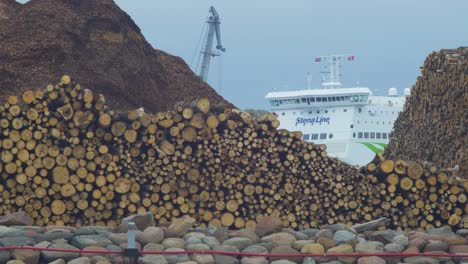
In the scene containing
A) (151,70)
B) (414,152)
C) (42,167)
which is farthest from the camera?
(414,152)

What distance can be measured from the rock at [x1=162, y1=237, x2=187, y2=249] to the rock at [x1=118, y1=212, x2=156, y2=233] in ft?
1.39

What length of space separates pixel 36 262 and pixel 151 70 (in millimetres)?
6153

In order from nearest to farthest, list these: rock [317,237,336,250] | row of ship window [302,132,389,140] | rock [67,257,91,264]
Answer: rock [67,257,91,264]
rock [317,237,336,250]
row of ship window [302,132,389,140]

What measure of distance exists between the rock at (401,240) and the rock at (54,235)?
3.18m

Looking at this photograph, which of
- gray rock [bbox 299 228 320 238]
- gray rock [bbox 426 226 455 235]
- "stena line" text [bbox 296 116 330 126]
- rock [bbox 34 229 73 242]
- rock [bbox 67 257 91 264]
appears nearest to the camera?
rock [bbox 67 257 91 264]

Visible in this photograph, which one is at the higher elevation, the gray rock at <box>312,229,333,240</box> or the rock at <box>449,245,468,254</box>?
the gray rock at <box>312,229,333,240</box>

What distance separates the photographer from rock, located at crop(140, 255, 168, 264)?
28.9 feet

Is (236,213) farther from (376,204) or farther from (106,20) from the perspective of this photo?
(106,20)

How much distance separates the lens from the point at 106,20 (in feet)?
45.3

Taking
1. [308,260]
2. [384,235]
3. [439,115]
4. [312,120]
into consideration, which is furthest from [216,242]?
[312,120]

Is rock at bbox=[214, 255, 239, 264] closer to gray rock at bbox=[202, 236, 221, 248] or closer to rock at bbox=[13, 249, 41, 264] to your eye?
gray rock at bbox=[202, 236, 221, 248]

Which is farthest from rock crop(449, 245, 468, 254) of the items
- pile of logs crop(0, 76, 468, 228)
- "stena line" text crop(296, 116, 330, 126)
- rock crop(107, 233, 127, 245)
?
"stena line" text crop(296, 116, 330, 126)

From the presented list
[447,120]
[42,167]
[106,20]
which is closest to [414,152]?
[447,120]

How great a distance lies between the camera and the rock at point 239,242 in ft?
30.9
